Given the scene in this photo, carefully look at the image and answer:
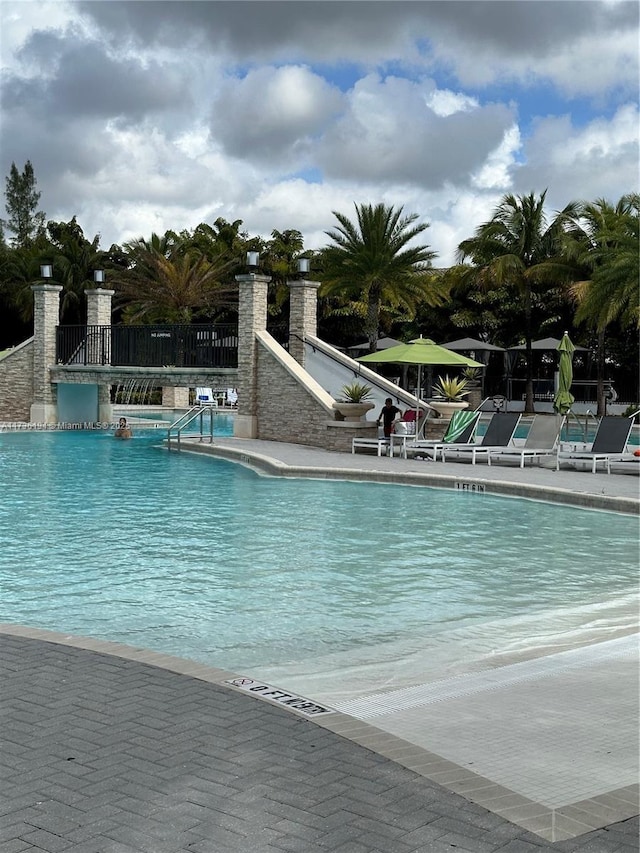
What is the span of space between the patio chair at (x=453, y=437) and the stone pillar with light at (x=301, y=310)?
22.9 ft

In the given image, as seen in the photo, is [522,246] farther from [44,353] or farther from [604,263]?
[44,353]

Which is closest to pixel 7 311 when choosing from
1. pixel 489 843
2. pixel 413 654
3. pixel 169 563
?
pixel 169 563

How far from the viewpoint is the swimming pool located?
7594 millimetres

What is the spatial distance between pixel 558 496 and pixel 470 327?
33.5 metres

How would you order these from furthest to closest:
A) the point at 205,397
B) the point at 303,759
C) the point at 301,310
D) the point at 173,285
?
the point at 173,285 → the point at 205,397 → the point at 301,310 → the point at 303,759

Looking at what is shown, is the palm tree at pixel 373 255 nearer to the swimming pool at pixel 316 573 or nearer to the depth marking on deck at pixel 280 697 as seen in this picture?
the swimming pool at pixel 316 573

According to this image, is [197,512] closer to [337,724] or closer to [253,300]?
[337,724]

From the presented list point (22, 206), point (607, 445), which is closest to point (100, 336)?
point (607, 445)

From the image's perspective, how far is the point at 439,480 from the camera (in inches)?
674

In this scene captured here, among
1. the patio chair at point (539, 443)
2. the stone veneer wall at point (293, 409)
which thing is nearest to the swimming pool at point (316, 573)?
the patio chair at point (539, 443)

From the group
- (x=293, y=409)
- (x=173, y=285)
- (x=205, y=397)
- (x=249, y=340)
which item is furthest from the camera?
(x=173, y=285)

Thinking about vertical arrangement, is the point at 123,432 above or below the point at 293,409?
below

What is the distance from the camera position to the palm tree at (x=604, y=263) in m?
34.2

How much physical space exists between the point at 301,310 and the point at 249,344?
2.20 m
